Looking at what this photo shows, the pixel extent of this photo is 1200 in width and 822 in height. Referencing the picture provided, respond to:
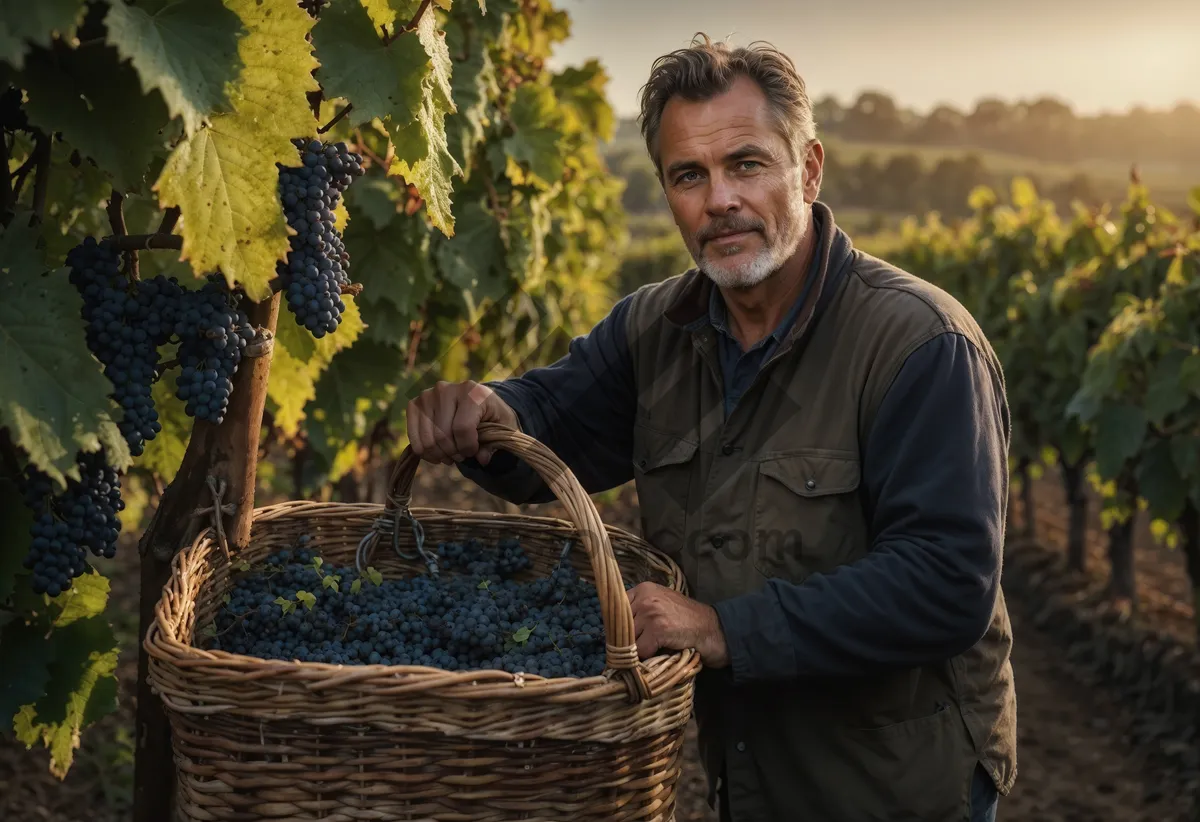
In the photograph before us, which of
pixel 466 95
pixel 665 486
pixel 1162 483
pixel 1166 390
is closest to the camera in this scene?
pixel 665 486

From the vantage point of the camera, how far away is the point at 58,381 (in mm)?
1595

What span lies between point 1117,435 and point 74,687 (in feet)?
15.3

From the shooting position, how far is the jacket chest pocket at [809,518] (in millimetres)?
2277

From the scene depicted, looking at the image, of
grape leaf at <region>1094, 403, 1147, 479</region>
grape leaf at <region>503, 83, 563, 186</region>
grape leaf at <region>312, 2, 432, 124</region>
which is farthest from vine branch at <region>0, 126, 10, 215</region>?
grape leaf at <region>1094, 403, 1147, 479</region>

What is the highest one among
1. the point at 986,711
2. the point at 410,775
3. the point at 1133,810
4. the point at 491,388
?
the point at 491,388

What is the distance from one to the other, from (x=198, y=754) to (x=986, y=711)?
4.94 ft

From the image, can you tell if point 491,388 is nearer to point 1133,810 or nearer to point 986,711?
point 986,711

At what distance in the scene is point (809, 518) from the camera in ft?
7.53

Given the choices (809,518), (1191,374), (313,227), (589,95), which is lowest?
(809,518)

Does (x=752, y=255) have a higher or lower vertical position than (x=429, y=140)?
lower

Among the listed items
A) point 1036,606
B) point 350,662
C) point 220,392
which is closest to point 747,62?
point 220,392

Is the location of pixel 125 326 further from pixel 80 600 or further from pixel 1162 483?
pixel 1162 483

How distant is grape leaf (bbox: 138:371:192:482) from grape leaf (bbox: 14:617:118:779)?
1.57ft

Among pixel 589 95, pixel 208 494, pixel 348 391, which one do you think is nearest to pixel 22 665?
pixel 208 494
